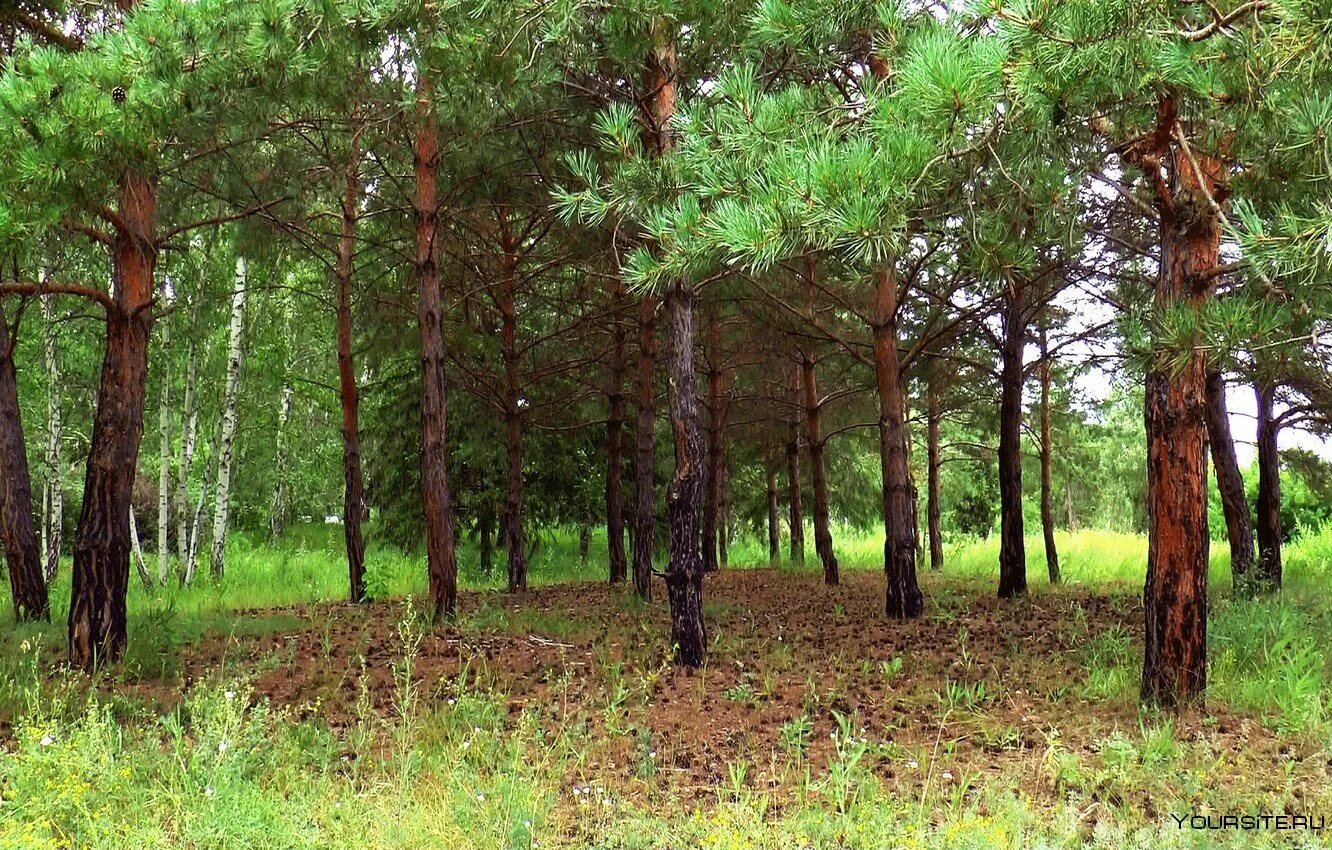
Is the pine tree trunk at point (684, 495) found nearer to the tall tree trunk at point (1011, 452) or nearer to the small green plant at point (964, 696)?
the small green plant at point (964, 696)

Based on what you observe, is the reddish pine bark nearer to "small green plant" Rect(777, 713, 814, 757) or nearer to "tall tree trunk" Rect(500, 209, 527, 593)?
"tall tree trunk" Rect(500, 209, 527, 593)

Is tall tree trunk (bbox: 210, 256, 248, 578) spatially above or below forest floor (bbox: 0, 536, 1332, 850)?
above

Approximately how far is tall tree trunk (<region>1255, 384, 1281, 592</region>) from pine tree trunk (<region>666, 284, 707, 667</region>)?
8.67 meters

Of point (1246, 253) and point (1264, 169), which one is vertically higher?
point (1264, 169)

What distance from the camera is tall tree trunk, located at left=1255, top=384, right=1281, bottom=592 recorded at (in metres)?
11.1

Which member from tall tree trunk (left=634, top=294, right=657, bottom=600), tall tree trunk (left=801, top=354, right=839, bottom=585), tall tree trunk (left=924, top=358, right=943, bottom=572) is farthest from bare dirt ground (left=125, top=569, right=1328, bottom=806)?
tall tree trunk (left=924, top=358, right=943, bottom=572)

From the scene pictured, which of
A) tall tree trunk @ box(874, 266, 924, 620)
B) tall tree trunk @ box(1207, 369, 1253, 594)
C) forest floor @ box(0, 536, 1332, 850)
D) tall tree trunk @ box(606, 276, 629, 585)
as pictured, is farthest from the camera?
tall tree trunk @ box(606, 276, 629, 585)

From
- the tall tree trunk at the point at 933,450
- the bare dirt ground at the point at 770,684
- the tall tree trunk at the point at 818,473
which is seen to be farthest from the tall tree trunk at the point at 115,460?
the tall tree trunk at the point at 933,450

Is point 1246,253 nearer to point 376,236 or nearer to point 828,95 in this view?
point 828,95

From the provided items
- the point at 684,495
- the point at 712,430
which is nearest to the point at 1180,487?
the point at 684,495

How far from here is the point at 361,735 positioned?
15.4ft

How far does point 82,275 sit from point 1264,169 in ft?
49.8

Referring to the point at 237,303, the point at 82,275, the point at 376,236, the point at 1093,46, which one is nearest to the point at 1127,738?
the point at 1093,46

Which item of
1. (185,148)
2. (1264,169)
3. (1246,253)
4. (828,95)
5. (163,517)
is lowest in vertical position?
(163,517)
